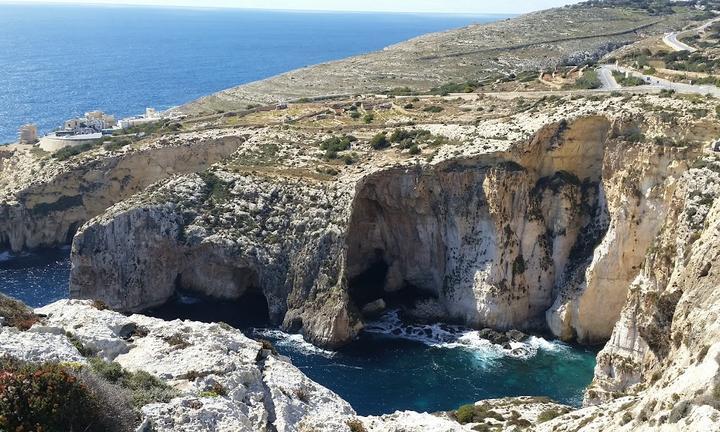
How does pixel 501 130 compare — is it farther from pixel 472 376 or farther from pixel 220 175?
pixel 220 175

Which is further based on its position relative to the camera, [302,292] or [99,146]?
[99,146]

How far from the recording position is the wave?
4500 centimetres

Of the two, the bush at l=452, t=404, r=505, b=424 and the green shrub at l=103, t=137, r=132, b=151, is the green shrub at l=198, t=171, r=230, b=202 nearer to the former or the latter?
the green shrub at l=103, t=137, r=132, b=151

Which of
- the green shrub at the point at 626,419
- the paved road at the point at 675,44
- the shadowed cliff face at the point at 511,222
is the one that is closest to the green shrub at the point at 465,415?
the green shrub at the point at 626,419

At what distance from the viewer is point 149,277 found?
52.9 metres

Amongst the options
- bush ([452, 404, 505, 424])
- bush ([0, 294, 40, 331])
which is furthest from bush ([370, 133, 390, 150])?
bush ([0, 294, 40, 331])

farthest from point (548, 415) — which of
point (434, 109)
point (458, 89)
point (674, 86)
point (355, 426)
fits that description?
point (458, 89)

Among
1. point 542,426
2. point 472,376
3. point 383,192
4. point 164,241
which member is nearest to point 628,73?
point 383,192

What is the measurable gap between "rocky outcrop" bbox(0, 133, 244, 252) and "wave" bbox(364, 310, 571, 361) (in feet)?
80.1

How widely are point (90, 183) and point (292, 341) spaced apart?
29.3 m

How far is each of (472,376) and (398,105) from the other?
34505 mm

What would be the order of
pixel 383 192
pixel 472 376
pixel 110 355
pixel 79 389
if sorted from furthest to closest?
pixel 383 192 → pixel 472 376 → pixel 110 355 → pixel 79 389

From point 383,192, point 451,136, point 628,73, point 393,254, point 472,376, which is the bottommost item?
point 472,376

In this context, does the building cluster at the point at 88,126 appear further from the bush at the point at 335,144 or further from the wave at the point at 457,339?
the wave at the point at 457,339
